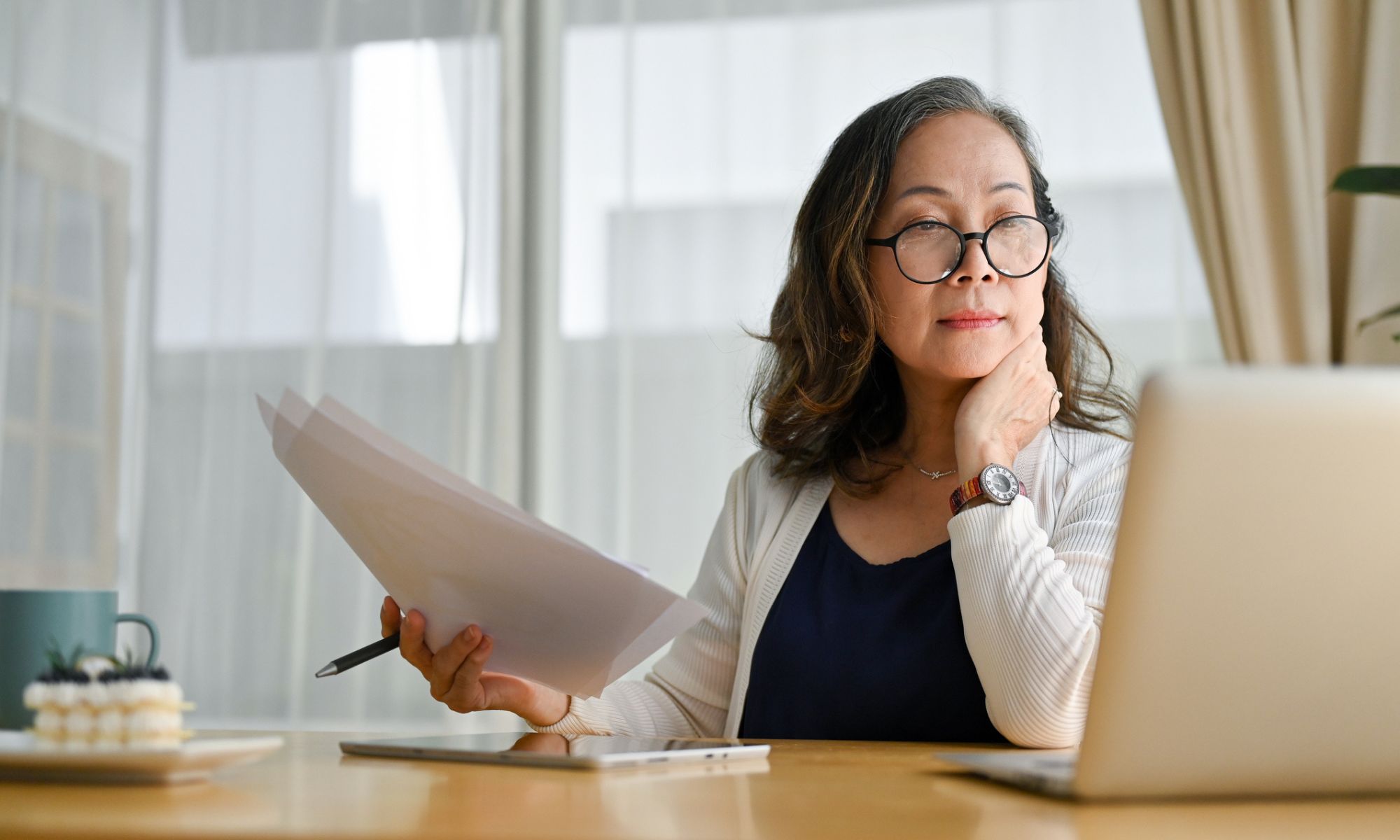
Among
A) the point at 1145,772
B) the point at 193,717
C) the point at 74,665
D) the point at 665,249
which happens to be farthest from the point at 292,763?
the point at 193,717

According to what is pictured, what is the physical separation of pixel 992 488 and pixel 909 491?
0.30m

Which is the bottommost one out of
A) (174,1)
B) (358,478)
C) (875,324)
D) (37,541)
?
(37,541)

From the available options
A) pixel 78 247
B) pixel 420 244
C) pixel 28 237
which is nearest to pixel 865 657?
pixel 420 244

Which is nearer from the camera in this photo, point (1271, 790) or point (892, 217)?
point (1271, 790)

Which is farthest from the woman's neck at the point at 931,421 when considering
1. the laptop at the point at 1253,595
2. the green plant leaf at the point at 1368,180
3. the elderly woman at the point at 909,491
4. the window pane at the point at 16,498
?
the window pane at the point at 16,498

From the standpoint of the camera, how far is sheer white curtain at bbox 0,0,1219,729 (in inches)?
110

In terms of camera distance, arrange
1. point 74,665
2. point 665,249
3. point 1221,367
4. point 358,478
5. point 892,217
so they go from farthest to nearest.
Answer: point 665,249
point 892,217
point 358,478
point 74,665
point 1221,367

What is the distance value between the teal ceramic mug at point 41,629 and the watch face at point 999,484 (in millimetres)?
804

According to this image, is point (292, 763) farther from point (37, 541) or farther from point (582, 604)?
point (37, 541)

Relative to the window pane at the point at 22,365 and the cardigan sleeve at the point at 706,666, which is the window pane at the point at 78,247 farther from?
the cardigan sleeve at the point at 706,666

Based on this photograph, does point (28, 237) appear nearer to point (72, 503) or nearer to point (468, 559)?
point (72, 503)

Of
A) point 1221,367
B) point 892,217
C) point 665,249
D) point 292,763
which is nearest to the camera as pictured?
point 1221,367

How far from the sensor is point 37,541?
299 cm

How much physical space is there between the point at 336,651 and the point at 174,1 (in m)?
1.71
